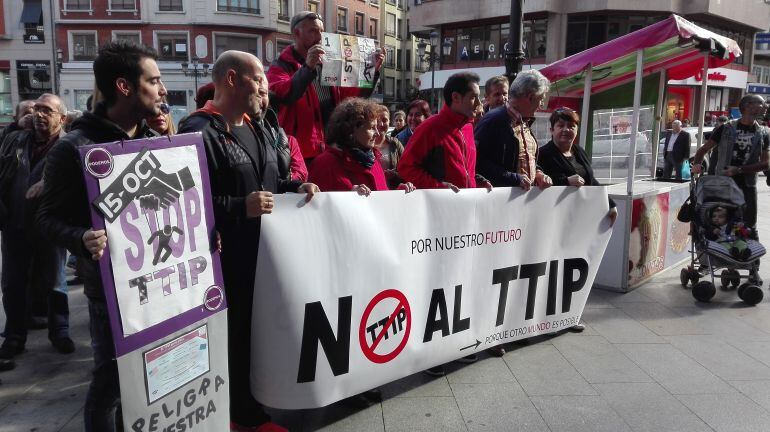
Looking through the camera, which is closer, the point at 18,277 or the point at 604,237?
the point at 18,277

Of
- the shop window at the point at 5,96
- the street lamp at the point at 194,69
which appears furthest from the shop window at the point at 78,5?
the street lamp at the point at 194,69

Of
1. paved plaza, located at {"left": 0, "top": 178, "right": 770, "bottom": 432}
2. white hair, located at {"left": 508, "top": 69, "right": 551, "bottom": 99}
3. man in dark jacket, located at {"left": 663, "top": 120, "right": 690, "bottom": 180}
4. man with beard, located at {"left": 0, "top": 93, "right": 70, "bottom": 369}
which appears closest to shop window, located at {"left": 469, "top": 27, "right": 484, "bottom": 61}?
man in dark jacket, located at {"left": 663, "top": 120, "right": 690, "bottom": 180}

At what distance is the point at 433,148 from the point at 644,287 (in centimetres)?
352

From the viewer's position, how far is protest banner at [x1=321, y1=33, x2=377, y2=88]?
3.64 metres

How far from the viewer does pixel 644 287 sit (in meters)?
6.18

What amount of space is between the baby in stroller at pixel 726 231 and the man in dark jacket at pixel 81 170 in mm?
5369

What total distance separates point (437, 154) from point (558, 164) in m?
1.26

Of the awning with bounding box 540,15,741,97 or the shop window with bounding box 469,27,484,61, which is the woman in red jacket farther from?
the shop window with bounding box 469,27,484,61

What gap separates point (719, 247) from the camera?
18.5 feet

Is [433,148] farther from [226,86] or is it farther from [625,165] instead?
[625,165]

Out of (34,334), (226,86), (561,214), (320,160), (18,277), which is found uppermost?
(226,86)

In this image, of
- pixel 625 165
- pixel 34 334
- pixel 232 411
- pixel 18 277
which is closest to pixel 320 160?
pixel 232 411

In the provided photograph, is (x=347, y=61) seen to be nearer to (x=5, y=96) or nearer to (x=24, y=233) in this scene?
(x=24, y=233)

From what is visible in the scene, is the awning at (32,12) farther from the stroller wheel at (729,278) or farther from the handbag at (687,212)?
the stroller wheel at (729,278)
